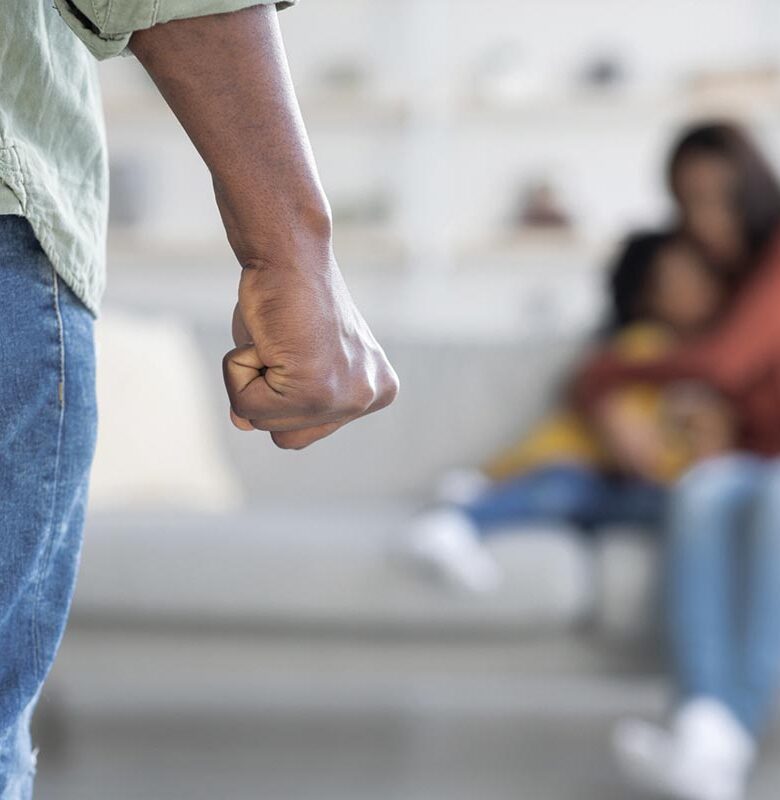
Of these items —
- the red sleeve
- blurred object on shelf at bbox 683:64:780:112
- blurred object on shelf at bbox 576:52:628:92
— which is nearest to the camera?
the red sleeve

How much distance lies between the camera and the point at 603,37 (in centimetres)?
406

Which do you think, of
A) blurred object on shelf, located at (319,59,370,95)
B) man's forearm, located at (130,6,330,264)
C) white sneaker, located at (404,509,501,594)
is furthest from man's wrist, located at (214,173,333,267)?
blurred object on shelf, located at (319,59,370,95)

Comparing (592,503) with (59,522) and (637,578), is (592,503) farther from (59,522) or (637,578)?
(59,522)

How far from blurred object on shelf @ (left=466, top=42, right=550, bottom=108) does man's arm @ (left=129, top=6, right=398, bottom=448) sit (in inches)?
138

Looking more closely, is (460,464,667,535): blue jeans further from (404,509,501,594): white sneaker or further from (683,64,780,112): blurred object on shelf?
(683,64,780,112): blurred object on shelf

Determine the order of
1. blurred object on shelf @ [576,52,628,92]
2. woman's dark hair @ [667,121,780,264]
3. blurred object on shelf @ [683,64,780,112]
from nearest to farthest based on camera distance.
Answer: woman's dark hair @ [667,121,780,264] < blurred object on shelf @ [683,64,780,112] < blurred object on shelf @ [576,52,628,92]

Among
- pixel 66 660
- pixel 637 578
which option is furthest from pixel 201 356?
pixel 637 578

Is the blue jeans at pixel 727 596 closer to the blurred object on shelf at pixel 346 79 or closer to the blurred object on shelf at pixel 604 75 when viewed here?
the blurred object on shelf at pixel 604 75

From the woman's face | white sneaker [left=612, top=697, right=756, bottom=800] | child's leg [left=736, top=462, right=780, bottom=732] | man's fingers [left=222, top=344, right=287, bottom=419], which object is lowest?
white sneaker [left=612, top=697, right=756, bottom=800]

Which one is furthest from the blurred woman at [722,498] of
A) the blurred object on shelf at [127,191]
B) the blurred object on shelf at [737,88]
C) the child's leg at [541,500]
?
the blurred object on shelf at [127,191]

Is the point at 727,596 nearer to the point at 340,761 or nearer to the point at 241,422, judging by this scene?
the point at 340,761

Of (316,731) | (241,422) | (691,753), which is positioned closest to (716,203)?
(691,753)

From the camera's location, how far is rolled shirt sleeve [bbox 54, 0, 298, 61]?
47cm

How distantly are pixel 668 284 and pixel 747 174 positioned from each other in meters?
0.25
